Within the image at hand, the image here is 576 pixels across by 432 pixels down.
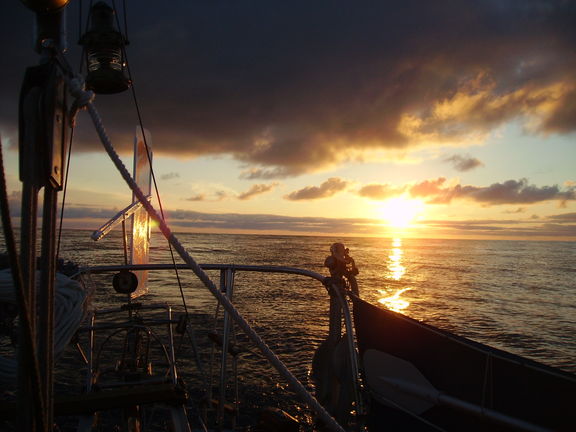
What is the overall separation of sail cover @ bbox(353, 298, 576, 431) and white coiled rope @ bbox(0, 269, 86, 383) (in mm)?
2666

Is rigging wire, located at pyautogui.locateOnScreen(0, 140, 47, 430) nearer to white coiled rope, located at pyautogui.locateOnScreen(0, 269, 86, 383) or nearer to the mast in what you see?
the mast

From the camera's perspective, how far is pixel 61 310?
2.35 meters

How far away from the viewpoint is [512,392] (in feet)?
10.5

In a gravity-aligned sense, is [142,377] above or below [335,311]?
below

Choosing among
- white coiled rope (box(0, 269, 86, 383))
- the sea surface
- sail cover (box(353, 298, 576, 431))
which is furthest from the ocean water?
white coiled rope (box(0, 269, 86, 383))

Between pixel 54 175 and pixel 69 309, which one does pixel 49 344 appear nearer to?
pixel 69 309

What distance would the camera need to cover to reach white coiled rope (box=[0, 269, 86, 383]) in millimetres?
2213

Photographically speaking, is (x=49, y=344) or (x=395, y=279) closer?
(x=49, y=344)

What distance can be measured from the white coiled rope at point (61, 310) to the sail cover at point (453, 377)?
267 cm

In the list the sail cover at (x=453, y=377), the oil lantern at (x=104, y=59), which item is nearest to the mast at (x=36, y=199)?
the oil lantern at (x=104, y=59)

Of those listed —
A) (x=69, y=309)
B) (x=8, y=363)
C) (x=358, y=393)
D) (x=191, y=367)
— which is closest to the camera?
(x=8, y=363)

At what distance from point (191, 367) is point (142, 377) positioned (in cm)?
776

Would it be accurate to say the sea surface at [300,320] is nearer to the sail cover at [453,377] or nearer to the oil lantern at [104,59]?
the oil lantern at [104,59]

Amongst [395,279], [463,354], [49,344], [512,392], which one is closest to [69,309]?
[49,344]
